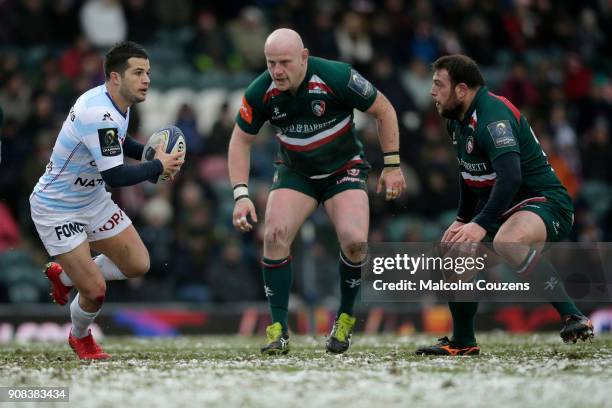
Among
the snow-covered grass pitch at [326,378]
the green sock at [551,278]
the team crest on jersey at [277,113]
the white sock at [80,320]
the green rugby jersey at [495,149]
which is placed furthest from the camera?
the team crest on jersey at [277,113]

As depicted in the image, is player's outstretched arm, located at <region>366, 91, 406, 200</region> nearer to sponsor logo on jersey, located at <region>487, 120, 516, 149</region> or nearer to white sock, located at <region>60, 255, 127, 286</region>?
sponsor logo on jersey, located at <region>487, 120, 516, 149</region>

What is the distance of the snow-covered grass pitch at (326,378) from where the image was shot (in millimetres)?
6750

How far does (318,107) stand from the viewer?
1019 cm

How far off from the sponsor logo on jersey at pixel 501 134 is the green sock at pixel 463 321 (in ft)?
4.75

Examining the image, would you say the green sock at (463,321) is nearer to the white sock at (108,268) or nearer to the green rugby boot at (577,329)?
the green rugby boot at (577,329)

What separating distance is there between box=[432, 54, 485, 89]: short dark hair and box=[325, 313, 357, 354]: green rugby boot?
227 centimetres

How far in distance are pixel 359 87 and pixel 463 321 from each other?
7.23ft

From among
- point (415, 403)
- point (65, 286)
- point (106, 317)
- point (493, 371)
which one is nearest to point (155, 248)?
point (106, 317)

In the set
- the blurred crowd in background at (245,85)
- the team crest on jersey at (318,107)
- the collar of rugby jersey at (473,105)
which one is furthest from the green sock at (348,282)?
the blurred crowd in background at (245,85)

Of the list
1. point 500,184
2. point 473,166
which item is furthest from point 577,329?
point 473,166

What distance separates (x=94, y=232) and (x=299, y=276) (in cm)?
591

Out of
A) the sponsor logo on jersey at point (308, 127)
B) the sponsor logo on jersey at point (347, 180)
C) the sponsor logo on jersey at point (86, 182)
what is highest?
the sponsor logo on jersey at point (308, 127)

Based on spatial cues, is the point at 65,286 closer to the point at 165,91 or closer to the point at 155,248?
the point at 155,248

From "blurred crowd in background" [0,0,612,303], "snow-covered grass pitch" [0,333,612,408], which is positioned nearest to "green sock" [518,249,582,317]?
"snow-covered grass pitch" [0,333,612,408]
